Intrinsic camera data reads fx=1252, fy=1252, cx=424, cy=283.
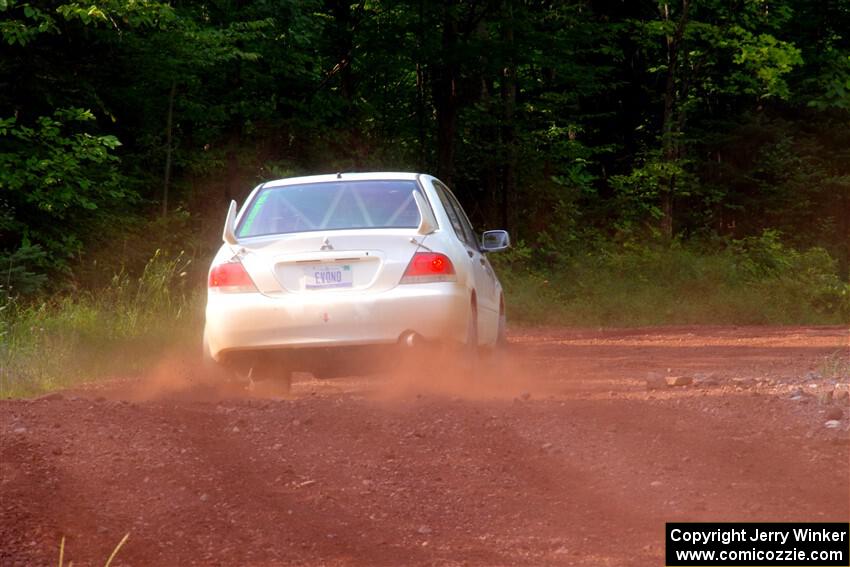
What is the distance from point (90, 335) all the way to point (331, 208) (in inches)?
208

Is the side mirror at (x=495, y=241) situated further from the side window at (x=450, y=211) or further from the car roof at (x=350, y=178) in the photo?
the car roof at (x=350, y=178)

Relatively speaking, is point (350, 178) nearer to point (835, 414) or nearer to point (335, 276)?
point (335, 276)

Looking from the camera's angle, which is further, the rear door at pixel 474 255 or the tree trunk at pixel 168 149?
the tree trunk at pixel 168 149

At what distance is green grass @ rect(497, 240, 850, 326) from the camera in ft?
70.3

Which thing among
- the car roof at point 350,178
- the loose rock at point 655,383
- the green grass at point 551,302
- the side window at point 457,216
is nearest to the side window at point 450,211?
the side window at point 457,216

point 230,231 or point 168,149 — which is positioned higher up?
point 230,231

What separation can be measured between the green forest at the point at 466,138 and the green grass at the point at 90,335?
81 mm

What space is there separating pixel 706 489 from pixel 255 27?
62.0 ft

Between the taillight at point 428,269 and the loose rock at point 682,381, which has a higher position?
the taillight at point 428,269

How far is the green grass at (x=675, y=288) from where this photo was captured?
21422 mm

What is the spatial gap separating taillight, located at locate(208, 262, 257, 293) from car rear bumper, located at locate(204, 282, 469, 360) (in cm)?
7

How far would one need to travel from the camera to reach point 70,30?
60.6 feet

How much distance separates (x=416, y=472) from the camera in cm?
643

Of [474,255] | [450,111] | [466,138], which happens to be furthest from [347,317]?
[466,138]
